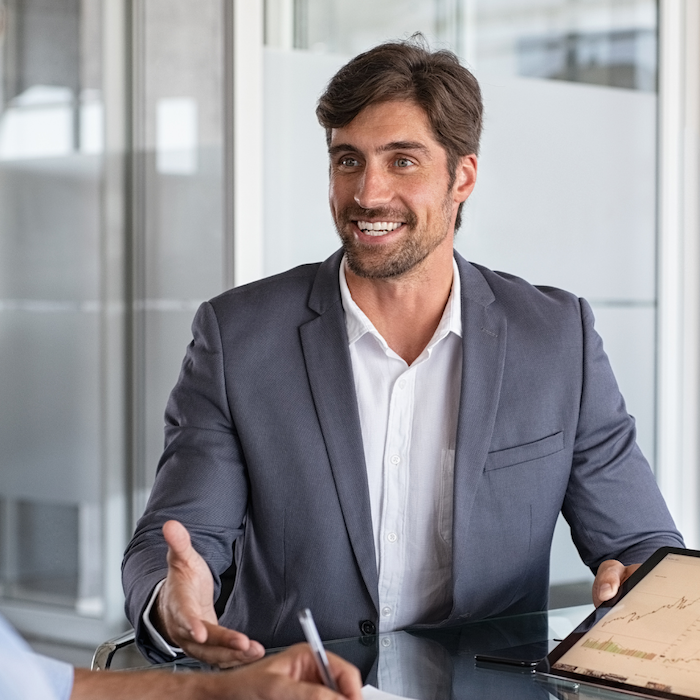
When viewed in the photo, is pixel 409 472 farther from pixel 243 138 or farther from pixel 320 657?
pixel 243 138

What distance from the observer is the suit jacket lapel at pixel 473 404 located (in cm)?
187

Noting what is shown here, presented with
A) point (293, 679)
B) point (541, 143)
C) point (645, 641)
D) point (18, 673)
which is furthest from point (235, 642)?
point (541, 143)

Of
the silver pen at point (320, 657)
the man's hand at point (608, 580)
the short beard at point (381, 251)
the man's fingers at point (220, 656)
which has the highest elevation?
the short beard at point (381, 251)

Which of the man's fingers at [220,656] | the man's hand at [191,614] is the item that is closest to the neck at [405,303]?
the man's hand at [191,614]

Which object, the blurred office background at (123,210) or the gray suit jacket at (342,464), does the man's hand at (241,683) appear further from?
the blurred office background at (123,210)

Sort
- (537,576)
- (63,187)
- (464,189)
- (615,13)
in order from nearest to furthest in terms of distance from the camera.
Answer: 1. (537,576)
2. (464,189)
3. (63,187)
4. (615,13)

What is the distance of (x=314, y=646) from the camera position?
1.09 m

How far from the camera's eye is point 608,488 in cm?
200

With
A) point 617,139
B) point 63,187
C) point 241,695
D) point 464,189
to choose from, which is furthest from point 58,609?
point 617,139

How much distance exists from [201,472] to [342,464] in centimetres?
26

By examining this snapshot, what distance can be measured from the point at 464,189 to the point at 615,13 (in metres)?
1.90

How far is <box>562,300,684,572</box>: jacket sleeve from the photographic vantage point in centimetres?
197

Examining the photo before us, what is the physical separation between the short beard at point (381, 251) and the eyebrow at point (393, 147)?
12cm

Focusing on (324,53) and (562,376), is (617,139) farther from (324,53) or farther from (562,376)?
(562,376)
